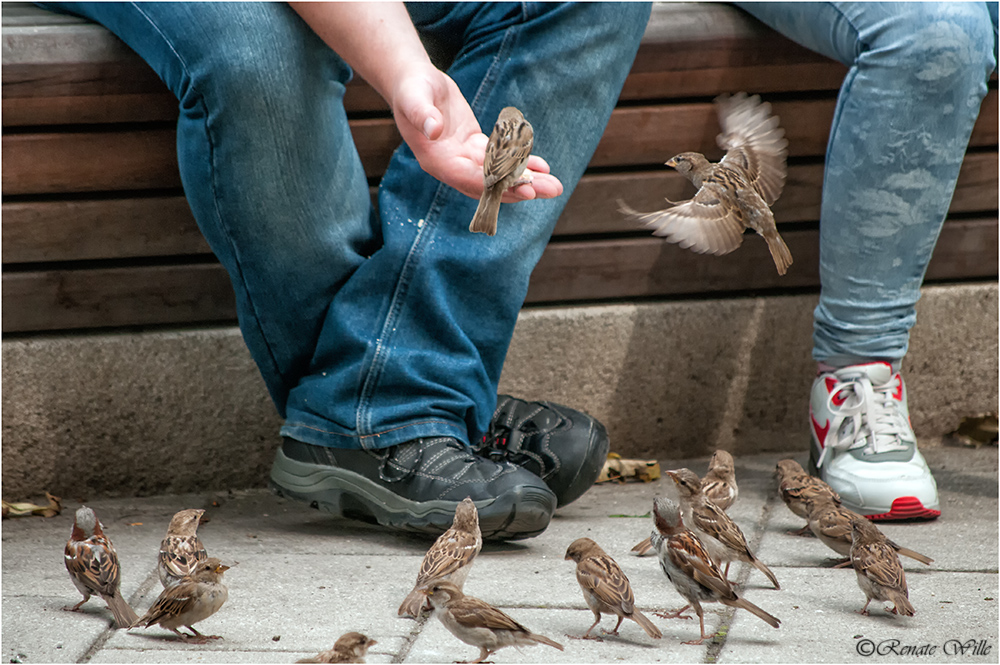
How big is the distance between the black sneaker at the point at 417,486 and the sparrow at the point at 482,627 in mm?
582

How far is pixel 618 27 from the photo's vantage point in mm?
3260

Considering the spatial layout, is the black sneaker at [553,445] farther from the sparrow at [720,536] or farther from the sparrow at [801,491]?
the sparrow at [801,491]

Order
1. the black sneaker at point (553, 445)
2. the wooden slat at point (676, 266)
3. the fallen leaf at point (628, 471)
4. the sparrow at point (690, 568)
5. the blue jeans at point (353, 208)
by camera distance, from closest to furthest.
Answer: the sparrow at point (690, 568) → the blue jeans at point (353, 208) → the black sneaker at point (553, 445) → the fallen leaf at point (628, 471) → the wooden slat at point (676, 266)

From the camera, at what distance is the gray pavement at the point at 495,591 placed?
7.74 feet

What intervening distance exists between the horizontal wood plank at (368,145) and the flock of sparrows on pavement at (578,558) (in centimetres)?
80

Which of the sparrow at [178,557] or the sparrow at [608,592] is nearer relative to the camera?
the sparrow at [608,592]

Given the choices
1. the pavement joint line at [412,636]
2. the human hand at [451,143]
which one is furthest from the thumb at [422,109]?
the pavement joint line at [412,636]

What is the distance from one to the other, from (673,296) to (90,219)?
2080mm

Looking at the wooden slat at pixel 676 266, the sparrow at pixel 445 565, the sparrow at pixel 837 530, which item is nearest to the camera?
the sparrow at pixel 445 565

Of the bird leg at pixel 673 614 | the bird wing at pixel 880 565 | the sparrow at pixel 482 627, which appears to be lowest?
the bird leg at pixel 673 614

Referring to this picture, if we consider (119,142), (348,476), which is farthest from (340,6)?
(348,476)

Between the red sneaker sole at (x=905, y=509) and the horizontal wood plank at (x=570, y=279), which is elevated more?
the horizontal wood plank at (x=570, y=279)

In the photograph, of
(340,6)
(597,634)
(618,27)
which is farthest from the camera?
(618,27)

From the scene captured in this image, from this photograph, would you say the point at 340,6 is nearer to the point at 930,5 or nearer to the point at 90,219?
the point at 90,219
